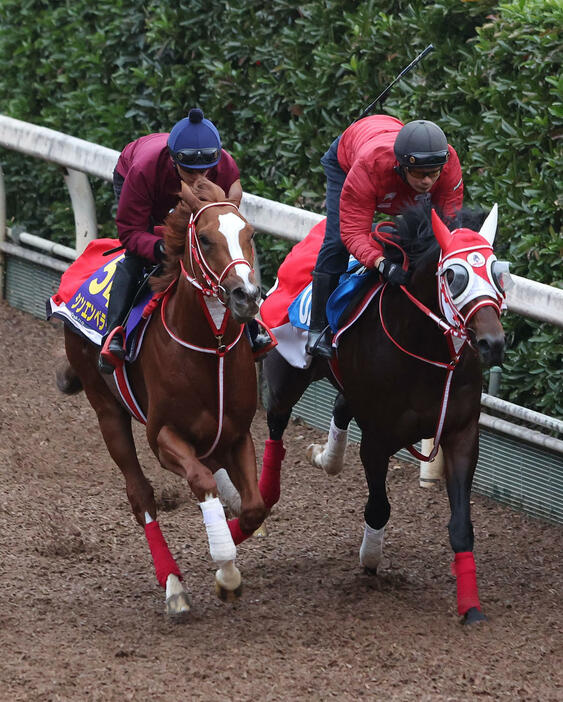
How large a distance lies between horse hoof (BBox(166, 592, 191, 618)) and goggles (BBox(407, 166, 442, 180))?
2.18m

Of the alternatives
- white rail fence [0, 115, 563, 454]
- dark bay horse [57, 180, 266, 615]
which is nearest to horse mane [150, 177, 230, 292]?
dark bay horse [57, 180, 266, 615]

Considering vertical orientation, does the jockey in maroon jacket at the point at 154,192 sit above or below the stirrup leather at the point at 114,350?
Result: above

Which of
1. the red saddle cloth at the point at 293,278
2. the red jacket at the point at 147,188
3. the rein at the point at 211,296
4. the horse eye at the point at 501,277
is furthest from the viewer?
the red saddle cloth at the point at 293,278

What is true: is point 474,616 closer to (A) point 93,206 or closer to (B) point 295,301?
(B) point 295,301

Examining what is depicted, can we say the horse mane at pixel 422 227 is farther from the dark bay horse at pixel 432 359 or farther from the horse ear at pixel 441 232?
the horse ear at pixel 441 232

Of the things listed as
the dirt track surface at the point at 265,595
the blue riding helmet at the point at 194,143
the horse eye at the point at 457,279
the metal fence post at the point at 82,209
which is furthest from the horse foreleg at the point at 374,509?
the metal fence post at the point at 82,209

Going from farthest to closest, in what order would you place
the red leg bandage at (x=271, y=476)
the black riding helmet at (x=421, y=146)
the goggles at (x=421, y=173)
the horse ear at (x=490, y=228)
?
the red leg bandage at (x=271, y=476) < the goggles at (x=421, y=173) < the black riding helmet at (x=421, y=146) < the horse ear at (x=490, y=228)

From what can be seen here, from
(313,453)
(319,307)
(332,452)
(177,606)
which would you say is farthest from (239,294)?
(313,453)

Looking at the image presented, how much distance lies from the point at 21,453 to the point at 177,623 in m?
2.48

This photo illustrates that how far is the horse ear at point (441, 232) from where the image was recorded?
541 centimetres

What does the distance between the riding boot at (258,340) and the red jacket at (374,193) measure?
0.57m

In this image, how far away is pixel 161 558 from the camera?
601 centimetres

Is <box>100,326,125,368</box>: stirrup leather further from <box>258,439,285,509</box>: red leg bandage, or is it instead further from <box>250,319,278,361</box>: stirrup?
<box>258,439,285,509</box>: red leg bandage

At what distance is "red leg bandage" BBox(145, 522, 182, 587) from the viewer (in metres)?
5.98
